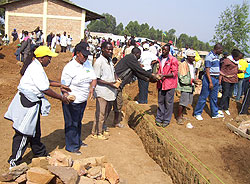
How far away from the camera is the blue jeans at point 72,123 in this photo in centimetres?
420

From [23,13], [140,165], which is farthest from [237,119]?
[23,13]

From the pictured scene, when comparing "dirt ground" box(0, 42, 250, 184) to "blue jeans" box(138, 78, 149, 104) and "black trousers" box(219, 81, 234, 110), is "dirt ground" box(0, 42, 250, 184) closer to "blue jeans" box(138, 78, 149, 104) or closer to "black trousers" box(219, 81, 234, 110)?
"black trousers" box(219, 81, 234, 110)

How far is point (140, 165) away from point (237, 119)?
3309 mm

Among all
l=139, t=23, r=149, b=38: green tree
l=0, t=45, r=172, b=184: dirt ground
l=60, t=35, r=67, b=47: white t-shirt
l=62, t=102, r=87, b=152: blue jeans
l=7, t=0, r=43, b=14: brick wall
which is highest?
l=139, t=23, r=149, b=38: green tree

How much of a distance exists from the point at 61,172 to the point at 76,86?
1567 mm

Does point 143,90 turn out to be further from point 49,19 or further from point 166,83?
point 49,19

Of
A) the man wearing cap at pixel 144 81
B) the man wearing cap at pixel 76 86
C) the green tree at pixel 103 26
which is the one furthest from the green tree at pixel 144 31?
the man wearing cap at pixel 76 86

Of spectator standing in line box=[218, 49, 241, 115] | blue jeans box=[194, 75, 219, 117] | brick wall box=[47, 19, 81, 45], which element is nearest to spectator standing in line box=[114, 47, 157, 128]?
blue jeans box=[194, 75, 219, 117]

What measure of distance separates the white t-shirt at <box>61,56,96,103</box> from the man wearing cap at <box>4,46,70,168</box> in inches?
19.6

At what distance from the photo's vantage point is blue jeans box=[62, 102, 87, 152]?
420 centimetres

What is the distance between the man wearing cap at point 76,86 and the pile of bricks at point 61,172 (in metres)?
0.81

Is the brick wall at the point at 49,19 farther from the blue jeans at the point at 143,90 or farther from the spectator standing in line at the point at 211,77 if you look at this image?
the spectator standing in line at the point at 211,77

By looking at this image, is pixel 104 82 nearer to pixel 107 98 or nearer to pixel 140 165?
pixel 107 98

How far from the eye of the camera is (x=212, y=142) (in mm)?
4898
